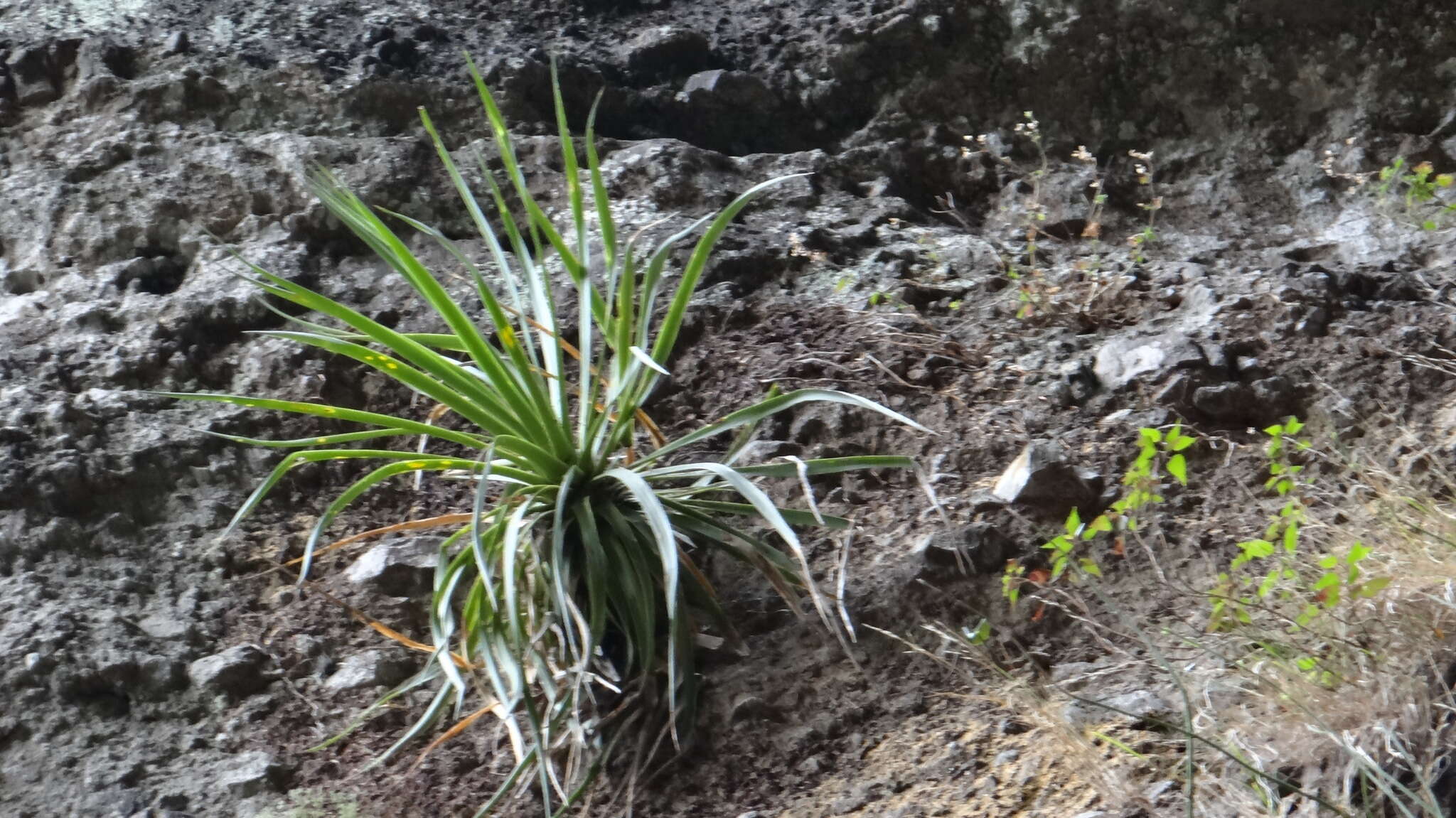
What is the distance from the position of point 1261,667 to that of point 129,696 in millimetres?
1826

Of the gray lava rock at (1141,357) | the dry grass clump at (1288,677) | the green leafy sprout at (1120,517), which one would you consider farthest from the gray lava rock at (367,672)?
the gray lava rock at (1141,357)

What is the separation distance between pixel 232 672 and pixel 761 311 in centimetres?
137

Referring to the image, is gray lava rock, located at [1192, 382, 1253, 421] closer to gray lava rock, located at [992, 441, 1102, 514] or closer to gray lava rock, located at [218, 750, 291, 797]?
gray lava rock, located at [992, 441, 1102, 514]

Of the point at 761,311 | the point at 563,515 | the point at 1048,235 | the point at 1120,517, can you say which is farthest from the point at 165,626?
the point at 1048,235

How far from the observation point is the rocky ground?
191cm

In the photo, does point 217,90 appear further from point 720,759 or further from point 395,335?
point 720,759

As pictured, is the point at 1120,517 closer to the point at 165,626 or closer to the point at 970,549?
the point at 970,549

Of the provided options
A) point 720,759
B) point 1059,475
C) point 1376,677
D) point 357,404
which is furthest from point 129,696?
point 1376,677

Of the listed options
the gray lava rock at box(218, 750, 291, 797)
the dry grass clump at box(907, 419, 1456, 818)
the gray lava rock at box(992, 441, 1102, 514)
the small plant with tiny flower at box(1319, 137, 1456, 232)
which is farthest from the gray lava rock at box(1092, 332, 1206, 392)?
the gray lava rock at box(218, 750, 291, 797)

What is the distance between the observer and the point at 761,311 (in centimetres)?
→ 274

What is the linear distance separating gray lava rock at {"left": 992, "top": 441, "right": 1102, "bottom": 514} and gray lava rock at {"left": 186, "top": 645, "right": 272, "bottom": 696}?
1388mm

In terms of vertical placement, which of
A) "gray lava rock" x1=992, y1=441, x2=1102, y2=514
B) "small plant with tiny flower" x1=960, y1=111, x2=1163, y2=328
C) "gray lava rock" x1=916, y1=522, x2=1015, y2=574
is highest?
"small plant with tiny flower" x1=960, y1=111, x2=1163, y2=328

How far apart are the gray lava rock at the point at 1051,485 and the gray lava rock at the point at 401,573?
1.09m

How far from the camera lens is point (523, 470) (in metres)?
1.94
